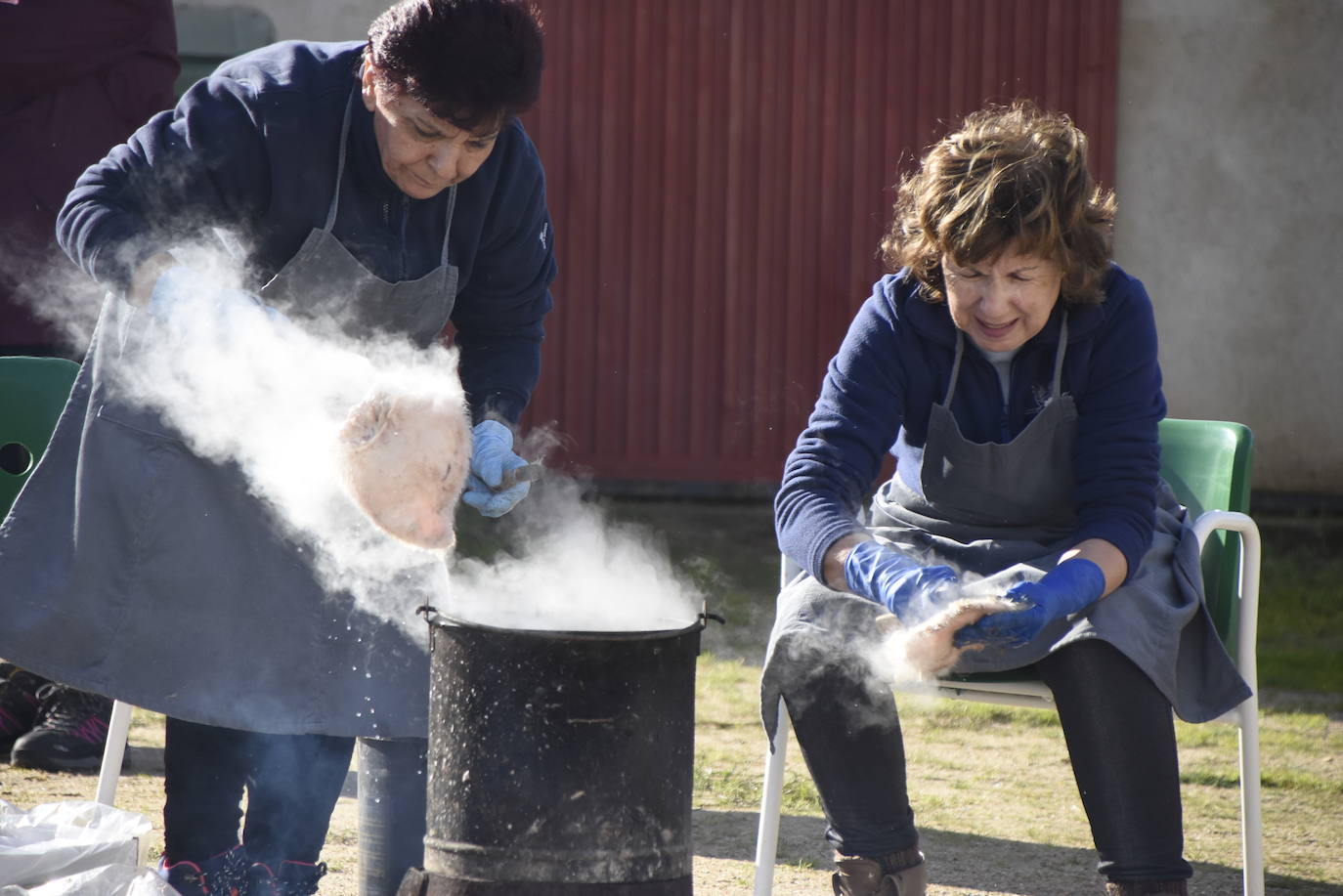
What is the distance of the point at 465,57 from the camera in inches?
82.0

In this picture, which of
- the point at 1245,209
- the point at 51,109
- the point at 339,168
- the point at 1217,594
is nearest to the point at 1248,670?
the point at 1217,594

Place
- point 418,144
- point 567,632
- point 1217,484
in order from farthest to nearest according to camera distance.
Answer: point 1217,484 < point 418,144 < point 567,632

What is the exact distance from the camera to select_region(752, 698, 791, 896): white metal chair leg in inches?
99.6

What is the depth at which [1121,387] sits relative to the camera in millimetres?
2477

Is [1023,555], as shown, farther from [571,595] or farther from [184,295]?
[184,295]

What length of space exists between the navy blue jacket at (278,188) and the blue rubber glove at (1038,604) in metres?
1.05

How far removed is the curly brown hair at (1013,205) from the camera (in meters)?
2.38

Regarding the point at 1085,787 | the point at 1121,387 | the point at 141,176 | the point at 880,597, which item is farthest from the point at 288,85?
the point at 1085,787

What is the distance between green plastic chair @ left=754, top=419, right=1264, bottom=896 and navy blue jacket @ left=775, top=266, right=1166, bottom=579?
0.68 ft

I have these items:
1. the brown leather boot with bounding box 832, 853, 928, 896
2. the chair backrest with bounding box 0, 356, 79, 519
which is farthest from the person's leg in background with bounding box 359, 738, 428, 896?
the chair backrest with bounding box 0, 356, 79, 519

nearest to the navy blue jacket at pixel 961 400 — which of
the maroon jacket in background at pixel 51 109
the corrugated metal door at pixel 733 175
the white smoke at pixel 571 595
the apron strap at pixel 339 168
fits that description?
the white smoke at pixel 571 595

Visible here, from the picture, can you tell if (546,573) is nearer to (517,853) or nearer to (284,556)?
(284,556)

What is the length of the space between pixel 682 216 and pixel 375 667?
537cm

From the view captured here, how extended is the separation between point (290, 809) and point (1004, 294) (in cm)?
155
